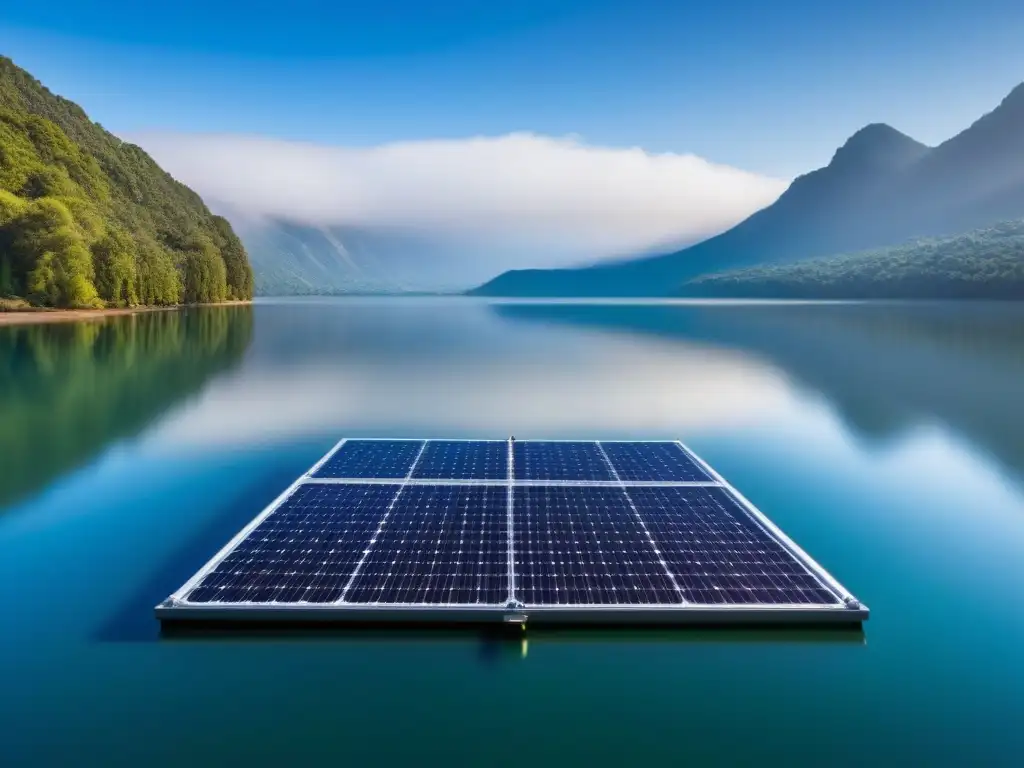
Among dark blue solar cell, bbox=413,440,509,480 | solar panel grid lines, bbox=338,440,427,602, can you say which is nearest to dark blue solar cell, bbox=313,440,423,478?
solar panel grid lines, bbox=338,440,427,602

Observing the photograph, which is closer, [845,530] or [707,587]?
[707,587]

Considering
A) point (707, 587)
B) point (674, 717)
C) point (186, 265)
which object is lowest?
point (674, 717)

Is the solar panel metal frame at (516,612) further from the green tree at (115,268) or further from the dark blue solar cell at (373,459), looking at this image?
the green tree at (115,268)

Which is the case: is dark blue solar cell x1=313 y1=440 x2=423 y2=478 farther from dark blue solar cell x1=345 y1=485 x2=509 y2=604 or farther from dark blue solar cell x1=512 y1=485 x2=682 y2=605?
dark blue solar cell x1=512 y1=485 x2=682 y2=605

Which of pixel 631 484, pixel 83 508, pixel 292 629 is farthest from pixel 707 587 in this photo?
pixel 83 508

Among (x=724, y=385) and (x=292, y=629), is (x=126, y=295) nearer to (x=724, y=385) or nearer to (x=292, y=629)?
(x=724, y=385)

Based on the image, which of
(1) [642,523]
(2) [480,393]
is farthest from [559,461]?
(2) [480,393]

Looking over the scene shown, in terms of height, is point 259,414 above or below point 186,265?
below
